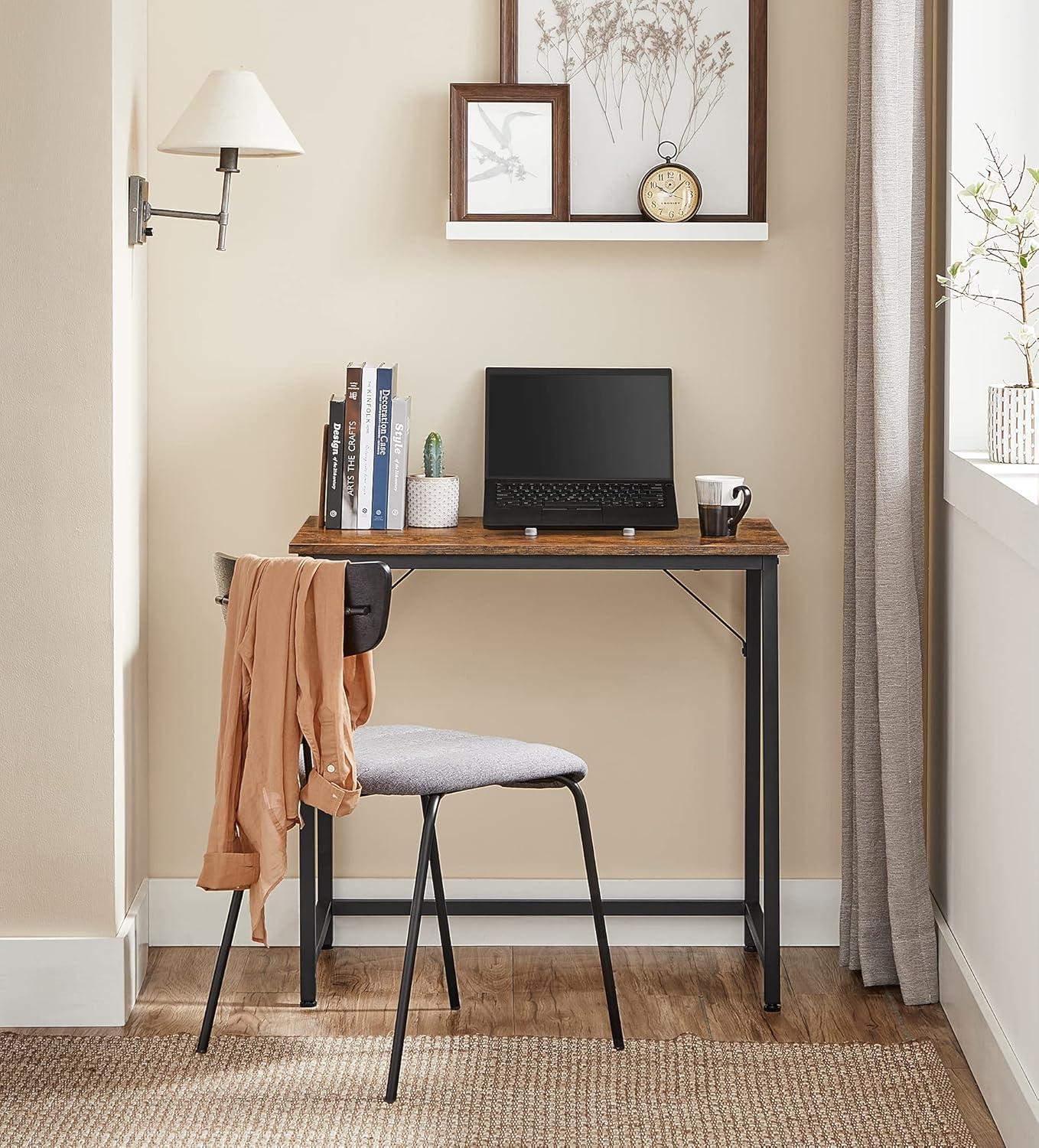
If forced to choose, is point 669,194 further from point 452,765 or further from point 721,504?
point 452,765

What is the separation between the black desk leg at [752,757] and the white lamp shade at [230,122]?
1.23m

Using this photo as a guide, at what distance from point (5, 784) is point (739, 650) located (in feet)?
4.77

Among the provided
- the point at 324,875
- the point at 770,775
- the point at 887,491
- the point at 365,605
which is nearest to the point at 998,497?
the point at 887,491

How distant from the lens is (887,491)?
8.45 feet

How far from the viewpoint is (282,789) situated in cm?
226

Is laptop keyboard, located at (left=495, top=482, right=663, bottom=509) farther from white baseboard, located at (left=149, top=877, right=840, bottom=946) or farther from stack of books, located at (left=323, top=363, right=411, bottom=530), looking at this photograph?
white baseboard, located at (left=149, top=877, right=840, bottom=946)

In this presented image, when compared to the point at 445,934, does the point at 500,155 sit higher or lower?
higher

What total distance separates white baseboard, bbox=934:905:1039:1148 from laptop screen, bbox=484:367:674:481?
1073mm

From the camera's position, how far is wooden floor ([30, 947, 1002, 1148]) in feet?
8.36

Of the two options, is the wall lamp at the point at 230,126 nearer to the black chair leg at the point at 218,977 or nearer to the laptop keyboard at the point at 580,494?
the laptop keyboard at the point at 580,494

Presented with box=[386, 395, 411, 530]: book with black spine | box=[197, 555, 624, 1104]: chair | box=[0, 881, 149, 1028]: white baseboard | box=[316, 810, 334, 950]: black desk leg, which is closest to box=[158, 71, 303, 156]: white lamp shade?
box=[386, 395, 411, 530]: book with black spine

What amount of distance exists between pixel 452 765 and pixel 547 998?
2.13ft

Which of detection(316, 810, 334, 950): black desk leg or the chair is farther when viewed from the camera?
detection(316, 810, 334, 950): black desk leg

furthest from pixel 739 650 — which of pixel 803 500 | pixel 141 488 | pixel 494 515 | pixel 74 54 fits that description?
pixel 74 54
